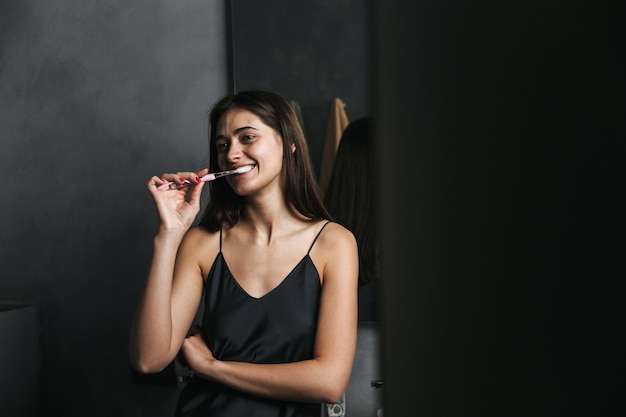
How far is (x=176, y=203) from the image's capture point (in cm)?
132

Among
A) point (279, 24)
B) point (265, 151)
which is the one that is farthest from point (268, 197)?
point (279, 24)

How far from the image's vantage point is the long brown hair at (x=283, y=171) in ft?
4.37

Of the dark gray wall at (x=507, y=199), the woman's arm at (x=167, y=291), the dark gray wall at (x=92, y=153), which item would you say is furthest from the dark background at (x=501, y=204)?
the dark gray wall at (x=92, y=153)

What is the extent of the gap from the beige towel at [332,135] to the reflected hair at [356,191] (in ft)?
0.04

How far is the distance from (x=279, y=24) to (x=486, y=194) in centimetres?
172

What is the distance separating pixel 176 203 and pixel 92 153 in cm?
70

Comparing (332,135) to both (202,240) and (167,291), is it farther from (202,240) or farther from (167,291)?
(167,291)

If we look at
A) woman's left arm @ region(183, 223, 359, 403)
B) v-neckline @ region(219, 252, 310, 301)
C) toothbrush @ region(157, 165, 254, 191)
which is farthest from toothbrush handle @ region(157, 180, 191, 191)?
woman's left arm @ region(183, 223, 359, 403)

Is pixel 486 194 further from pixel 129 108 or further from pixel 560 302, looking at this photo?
pixel 129 108

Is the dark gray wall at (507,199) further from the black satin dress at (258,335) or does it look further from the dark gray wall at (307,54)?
the dark gray wall at (307,54)

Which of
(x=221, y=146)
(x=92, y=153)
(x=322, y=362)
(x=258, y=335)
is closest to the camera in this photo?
(x=322, y=362)

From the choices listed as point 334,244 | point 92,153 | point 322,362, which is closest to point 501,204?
point 322,362

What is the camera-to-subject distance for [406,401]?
0.26 feet

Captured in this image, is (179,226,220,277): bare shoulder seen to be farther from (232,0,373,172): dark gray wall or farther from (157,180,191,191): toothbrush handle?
(232,0,373,172): dark gray wall
